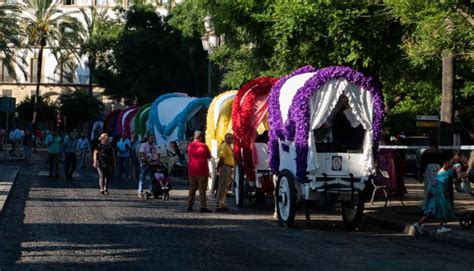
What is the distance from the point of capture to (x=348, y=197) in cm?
1833

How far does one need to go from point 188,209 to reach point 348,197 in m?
4.54

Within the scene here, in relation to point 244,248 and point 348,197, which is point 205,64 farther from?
point 244,248

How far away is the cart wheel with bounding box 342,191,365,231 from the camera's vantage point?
1830cm

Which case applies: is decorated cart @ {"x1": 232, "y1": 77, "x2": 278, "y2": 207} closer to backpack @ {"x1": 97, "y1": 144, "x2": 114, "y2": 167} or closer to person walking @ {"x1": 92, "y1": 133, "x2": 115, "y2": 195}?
person walking @ {"x1": 92, "y1": 133, "x2": 115, "y2": 195}

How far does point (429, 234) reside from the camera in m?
→ 17.9

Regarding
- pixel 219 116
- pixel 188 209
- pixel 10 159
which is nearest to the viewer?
pixel 188 209

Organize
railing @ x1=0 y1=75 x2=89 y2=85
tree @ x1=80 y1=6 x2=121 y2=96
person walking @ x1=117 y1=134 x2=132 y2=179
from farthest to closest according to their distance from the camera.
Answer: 1. railing @ x1=0 y1=75 x2=89 y2=85
2. tree @ x1=80 y1=6 x2=121 y2=96
3. person walking @ x1=117 y1=134 x2=132 y2=179

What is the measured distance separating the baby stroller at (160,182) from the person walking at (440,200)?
872 centimetres

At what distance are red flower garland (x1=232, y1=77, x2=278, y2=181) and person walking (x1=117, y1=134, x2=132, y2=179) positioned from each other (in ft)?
42.3

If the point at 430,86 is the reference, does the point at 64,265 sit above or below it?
below

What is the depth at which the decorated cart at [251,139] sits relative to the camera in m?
22.1

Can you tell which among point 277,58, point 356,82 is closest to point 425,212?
point 356,82

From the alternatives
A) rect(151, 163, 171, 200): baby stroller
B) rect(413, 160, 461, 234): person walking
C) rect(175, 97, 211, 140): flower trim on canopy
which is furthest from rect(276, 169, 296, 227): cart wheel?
rect(175, 97, 211, 140): flower trim on canopy

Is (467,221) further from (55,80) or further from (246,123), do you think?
(55,80)
